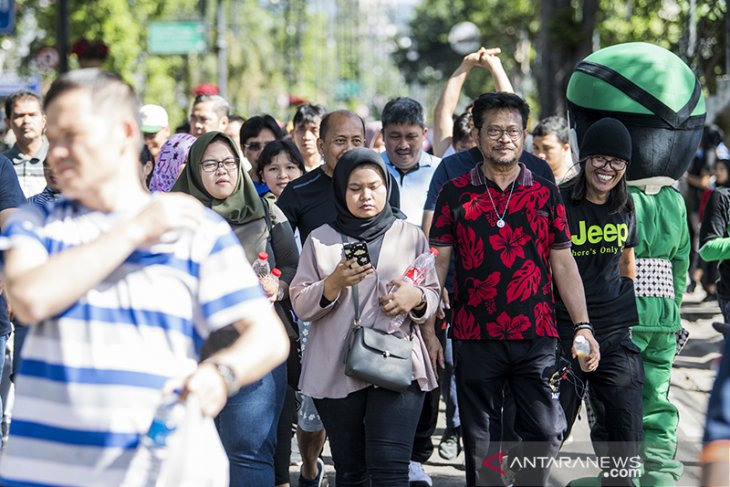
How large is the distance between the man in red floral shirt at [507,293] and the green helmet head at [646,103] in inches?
41.0

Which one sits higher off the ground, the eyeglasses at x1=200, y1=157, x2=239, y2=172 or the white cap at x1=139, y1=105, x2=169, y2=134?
the white cap at x1=139, y1=105, x2=169, y2=134

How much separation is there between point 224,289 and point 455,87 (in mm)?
5322

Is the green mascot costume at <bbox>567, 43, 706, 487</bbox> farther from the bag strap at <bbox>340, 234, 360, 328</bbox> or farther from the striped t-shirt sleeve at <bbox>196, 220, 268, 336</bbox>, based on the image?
the striped t-shirt sleeve at <bbox>196, 220, 268, 336</bbox>

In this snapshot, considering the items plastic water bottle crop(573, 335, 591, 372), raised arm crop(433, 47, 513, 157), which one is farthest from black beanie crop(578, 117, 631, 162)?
raised arm crop(433, 47, 513, 157)

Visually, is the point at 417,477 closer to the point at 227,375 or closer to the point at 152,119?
the point at 152,119

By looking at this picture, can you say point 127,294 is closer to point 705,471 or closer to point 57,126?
point 57,126

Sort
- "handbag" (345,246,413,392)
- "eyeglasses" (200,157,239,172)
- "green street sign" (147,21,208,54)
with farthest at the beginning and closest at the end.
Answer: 1. "green street sign" (147,21,208,54)
2. "eyeglasses" (200,157,239,172)
3. "handbag" (345,246,413,392)

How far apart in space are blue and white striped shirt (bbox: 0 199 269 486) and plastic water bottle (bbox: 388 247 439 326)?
7.95ft

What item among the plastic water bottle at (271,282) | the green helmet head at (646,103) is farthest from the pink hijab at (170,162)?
the green helmet head at (646,103)

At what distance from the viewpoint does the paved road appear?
693 centimetres

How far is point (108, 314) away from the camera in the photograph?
3041 mm

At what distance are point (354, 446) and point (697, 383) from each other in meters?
5.54

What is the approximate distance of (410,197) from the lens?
26.2ft

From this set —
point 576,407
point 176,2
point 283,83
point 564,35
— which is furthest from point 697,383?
point 283,83
